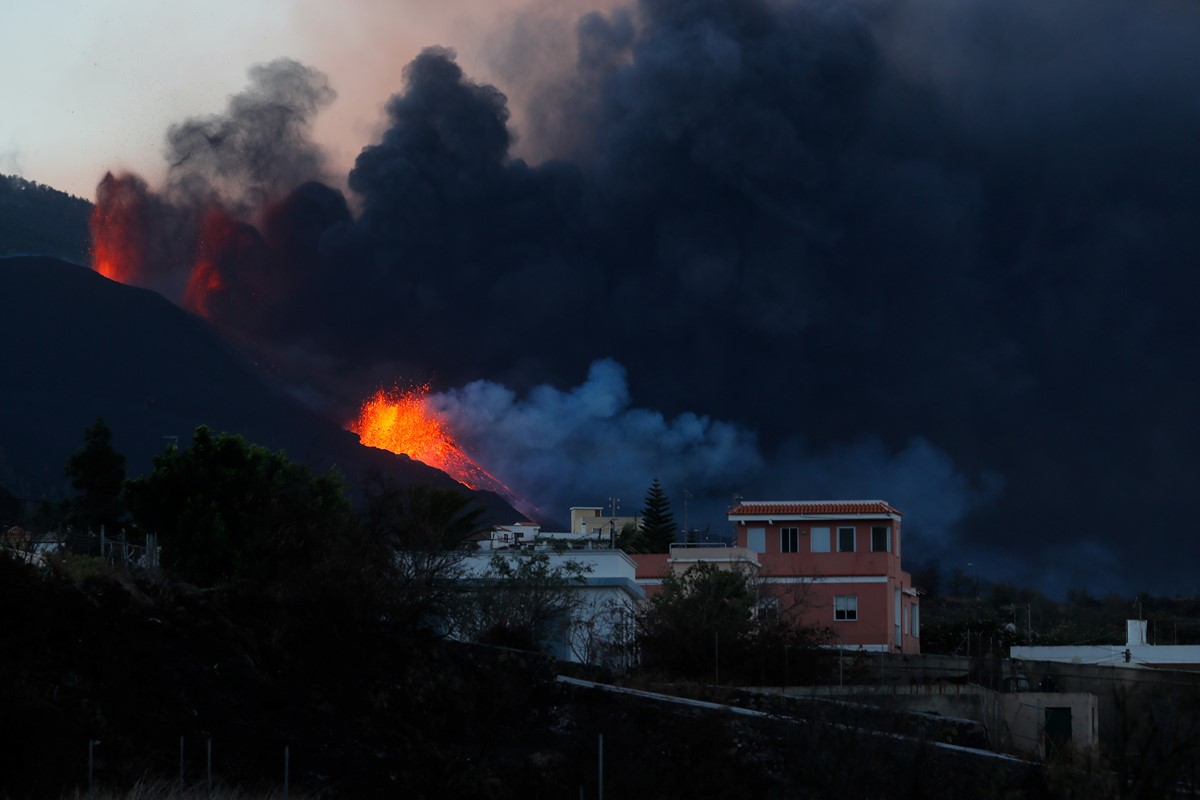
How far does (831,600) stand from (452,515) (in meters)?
20.5

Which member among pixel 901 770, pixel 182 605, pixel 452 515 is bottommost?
pixel 901 770

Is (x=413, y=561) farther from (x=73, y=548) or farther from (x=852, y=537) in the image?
(x=852, y=537)

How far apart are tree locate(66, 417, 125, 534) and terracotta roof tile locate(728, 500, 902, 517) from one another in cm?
2919

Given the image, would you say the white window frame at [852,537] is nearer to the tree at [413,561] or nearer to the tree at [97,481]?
the tree at [413,561]

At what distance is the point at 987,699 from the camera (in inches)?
1795

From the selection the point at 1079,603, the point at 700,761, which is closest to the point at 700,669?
the point at 700,761

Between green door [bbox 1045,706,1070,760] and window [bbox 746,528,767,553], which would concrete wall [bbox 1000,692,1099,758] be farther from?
window [bbox 746,528,767,553]

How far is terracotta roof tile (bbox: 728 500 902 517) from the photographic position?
7700cm

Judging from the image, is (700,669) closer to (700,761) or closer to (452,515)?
(700,761)

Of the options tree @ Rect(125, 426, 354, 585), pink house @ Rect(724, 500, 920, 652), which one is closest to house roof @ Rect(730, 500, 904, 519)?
pink house @ Rect(724, 500, 920, 652)

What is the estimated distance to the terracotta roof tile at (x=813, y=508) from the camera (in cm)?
7700

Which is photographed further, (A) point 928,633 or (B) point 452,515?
(A) point 928,633

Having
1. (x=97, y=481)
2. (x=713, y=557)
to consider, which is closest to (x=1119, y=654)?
(x=713, y=557)

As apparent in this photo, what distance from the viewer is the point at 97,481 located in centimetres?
7025
